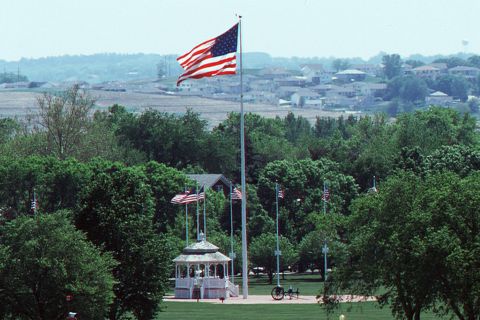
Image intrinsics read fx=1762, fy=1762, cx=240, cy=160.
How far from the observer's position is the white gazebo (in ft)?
346

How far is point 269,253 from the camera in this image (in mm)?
119375

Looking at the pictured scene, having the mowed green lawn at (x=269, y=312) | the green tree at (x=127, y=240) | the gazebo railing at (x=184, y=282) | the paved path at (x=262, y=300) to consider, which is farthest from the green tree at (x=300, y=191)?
the green tree at (x=127, y=240)

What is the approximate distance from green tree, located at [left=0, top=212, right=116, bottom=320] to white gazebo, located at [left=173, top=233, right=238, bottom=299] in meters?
36.7

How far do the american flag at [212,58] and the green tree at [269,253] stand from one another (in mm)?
30042

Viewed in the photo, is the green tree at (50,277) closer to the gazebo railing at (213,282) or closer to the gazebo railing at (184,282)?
the gazebo railing at (213,282)

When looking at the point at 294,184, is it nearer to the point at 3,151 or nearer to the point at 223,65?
the point at 3,151

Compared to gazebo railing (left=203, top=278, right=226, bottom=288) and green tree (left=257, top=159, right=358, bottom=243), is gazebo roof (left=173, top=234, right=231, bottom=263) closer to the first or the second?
gazebo railing (left=203, top=278, right=226, bottom=288)

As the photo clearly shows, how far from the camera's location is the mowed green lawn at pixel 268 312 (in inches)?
3238

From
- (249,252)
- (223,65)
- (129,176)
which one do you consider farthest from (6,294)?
(249,252)

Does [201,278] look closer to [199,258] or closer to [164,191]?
[199,258]

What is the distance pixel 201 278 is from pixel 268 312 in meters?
19.7

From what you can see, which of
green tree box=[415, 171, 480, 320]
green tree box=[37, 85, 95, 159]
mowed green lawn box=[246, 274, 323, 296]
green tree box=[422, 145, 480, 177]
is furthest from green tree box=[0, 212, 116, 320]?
green tree box=[37, 85, 95, 159]

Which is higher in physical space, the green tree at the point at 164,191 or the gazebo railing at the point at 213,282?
the green tree at the point at 164,191

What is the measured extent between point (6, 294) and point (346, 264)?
13.6 meters
